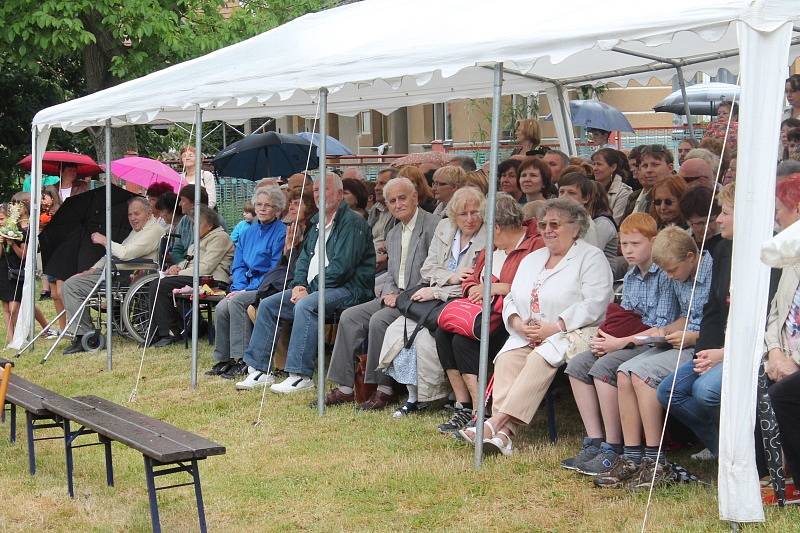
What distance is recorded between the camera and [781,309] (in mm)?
5016

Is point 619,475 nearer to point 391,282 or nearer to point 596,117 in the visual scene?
point 391,282

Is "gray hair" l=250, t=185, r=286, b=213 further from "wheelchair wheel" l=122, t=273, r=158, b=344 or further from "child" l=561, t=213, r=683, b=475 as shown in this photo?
"child" l=561, t=213, r=683, b=475

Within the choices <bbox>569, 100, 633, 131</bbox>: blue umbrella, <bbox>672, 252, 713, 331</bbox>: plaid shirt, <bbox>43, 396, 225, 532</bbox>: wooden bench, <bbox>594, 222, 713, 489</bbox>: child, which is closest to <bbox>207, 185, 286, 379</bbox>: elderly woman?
<bbox>43, 396, 225, 532</bbox>: wooden bench

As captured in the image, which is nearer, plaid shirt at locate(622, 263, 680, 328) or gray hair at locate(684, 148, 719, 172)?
plaid shirt at locate(622, 263, 680, 328)

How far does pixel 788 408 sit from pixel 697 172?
2.95 m

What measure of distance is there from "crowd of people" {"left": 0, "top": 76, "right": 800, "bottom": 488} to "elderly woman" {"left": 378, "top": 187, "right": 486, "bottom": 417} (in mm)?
12

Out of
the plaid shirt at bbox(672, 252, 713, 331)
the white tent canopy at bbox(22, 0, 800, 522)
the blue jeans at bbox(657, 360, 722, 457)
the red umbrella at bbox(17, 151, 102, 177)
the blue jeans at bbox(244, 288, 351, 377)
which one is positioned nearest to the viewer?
the white tent canopy at bbox(22, 0, 800, 522)

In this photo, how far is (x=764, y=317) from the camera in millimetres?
4672

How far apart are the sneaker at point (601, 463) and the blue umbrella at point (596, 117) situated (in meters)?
9.28

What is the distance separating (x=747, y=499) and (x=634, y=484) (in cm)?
84

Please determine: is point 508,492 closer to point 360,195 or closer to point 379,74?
point 379,74

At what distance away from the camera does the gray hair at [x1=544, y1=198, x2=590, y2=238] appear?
20.7ft

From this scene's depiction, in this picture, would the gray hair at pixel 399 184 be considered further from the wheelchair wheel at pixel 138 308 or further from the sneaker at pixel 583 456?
the wheelchair wheel at pixel 138 308

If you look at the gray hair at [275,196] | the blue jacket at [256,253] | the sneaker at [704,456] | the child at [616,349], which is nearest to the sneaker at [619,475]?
the child at [616,349]
